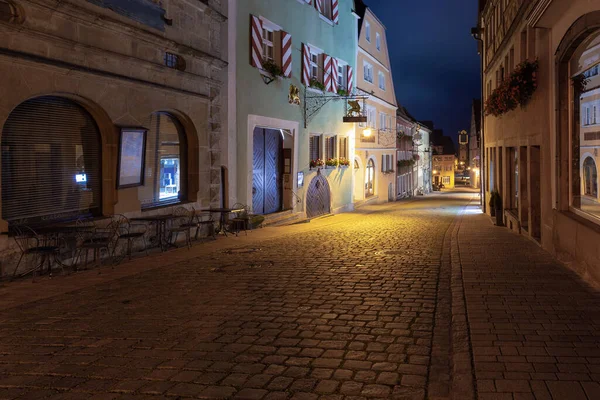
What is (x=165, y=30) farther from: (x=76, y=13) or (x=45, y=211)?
(x=45, y=211)

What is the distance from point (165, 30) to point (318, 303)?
25.3 ft

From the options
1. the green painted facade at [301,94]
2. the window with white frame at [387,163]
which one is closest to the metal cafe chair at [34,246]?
the green painted facade at [301,94]

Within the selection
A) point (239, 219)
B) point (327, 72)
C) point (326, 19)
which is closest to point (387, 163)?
point (327, 72)

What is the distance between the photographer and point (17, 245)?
333 inches

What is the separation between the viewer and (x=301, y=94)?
20750 mm

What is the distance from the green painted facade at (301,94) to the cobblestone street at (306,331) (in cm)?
711

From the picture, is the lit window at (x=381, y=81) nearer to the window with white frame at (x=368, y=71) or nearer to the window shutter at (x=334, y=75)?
the window with white frame at (x=368, y=71)

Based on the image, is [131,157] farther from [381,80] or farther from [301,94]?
[381,80]

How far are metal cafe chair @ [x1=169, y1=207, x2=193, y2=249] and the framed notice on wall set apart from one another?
3.88ft

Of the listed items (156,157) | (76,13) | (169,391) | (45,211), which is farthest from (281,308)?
(156,157)

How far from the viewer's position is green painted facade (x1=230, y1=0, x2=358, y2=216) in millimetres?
16281

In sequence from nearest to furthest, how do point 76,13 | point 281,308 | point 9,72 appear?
point 281,308, point 9,72, point 76,13

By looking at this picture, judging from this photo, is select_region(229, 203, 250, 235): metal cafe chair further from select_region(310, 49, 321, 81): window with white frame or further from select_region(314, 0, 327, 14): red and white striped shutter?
select_region(314, 0, 327, 14): red and white striped shutter

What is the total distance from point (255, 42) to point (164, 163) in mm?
5585
